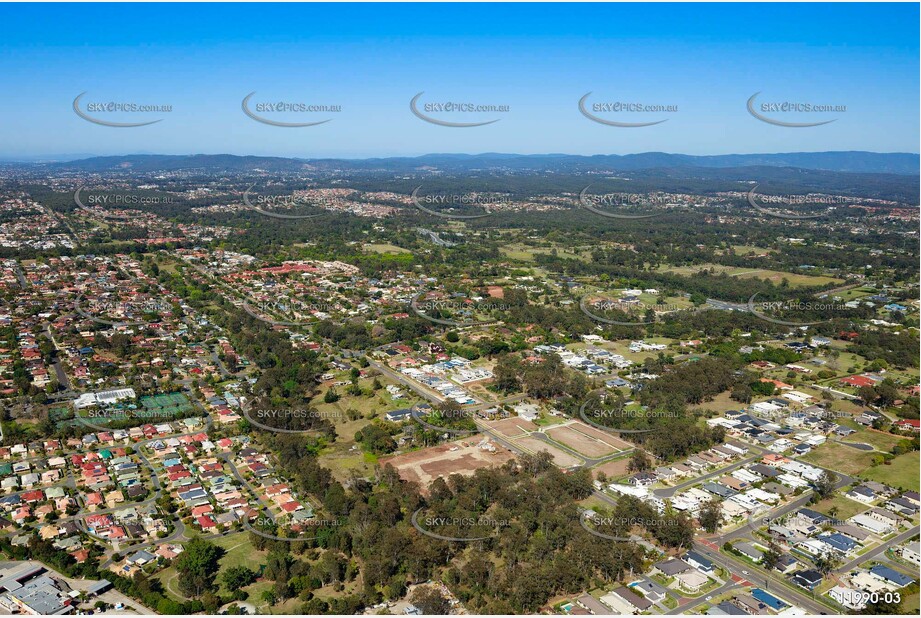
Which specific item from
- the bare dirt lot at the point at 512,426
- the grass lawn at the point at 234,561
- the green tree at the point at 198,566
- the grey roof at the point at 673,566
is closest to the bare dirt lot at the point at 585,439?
the bare dirt lot at the point at 512,426

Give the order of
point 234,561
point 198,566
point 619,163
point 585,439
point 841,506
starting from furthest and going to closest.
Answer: point 619,163 → point 585,439 → point 841,506 → point 234,561 → point 198,566

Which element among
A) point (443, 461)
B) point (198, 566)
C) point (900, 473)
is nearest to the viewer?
point (198, 566)

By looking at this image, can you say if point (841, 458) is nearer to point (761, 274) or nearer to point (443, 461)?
→ point (443, 461)

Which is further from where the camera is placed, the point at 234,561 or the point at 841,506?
the point at 841,506

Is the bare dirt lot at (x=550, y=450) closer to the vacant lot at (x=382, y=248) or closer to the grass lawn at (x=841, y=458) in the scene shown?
the grass lawn at (x=841, y=458)

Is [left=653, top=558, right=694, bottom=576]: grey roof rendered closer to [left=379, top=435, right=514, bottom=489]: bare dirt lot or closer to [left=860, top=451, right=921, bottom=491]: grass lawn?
[left=379, top=435, right=514, bottom=489]: bare dirt lot

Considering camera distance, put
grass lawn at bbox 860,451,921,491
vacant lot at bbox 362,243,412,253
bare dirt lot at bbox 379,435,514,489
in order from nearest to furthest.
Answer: grass lawn at bbox 860,451,921,491, bare dirt lot at bbox 379,435,514,489, vacant lot at bbox 362,243,412,253

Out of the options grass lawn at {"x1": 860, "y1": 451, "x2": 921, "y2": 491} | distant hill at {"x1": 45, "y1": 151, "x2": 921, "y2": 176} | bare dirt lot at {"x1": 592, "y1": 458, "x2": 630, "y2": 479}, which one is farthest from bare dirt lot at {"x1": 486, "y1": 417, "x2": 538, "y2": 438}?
distant hill at {"x1": 45, "y1": 151, "x2": 921, "y2": 176}

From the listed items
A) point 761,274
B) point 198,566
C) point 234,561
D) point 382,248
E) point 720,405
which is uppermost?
point 382,248

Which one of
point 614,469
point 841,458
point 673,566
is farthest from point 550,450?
point 841,458
